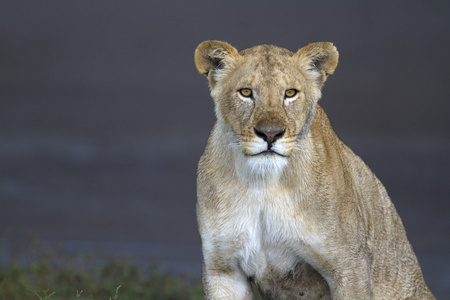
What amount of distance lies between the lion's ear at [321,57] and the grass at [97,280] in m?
2.79

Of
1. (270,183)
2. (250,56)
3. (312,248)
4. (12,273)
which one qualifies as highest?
(250,56)

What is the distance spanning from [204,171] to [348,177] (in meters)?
0.73

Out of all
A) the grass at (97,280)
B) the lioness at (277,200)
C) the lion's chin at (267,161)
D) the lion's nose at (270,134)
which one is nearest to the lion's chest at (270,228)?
the lioness at (277,200)

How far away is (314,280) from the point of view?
354 centimetres

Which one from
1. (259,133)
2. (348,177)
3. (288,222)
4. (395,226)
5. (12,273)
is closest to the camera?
(259,133)

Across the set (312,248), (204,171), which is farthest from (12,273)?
(312,248)

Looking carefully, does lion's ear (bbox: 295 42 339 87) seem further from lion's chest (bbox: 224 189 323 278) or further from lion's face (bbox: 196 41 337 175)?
lion's chest (bbox: 224 189 323 278)

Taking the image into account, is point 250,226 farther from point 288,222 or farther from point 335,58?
point 335,58

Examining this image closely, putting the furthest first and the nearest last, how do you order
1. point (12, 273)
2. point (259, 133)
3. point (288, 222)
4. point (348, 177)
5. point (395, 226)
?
point (12, 273)
point (395, 226)
point (348, 177)
point (288, 222)
point (259, 133)

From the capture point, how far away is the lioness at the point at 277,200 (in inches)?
130

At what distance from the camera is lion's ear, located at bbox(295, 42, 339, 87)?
3434 millimetres

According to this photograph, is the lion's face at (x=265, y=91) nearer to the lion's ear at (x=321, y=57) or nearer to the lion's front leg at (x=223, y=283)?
the lion's ear at (x=321, y=57)

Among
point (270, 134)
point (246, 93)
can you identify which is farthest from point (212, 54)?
point (270, 134)

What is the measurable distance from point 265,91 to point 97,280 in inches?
129
